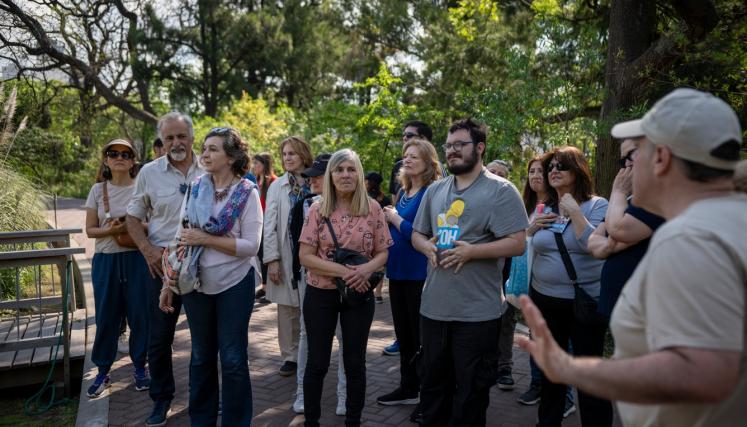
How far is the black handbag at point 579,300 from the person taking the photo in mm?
3820

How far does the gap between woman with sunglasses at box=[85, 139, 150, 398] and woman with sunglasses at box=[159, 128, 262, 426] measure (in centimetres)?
111

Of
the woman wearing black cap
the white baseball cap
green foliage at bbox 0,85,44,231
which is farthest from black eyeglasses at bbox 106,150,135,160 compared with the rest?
the white baseball cap

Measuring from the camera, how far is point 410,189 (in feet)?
16.7

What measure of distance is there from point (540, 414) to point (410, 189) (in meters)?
2.06

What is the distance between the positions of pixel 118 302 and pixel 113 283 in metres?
0.18

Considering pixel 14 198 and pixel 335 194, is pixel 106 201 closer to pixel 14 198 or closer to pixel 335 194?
pixel 335 194

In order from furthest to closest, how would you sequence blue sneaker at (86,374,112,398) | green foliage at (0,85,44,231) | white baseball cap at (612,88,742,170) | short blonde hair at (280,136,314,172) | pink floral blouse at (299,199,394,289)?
1. green foliage at (0,85,44,231)
2. short blonde hair at (280,136,314,172)
3. blue sneaker at (86,374,112,398)
4. pink floral blouse at (299,199,394,289)
5. white baseball cap at (612,88,742,170)

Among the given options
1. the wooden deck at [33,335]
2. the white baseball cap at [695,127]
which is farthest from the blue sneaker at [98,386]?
the white baseball cap at [695,127]

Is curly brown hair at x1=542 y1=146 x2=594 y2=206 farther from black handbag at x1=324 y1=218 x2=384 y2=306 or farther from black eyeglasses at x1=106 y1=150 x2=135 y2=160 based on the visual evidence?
black eyeglasses at x1=106 y1=150 x2=135 y2=160

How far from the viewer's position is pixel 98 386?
5152 millimetres

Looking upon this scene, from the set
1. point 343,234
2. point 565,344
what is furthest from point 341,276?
point 565,344

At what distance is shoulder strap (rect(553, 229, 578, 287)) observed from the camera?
4.02m

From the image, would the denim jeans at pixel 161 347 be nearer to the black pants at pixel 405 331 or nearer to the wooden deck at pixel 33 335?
the wooden deck at pixel 33 335

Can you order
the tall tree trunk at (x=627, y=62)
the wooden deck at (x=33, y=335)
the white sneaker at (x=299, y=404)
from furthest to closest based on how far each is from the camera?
the tall tree trunk at (x=627, y=62) < the wooden deck at (x=33, y=335) < the white sneaker at (x=299, y=404)
